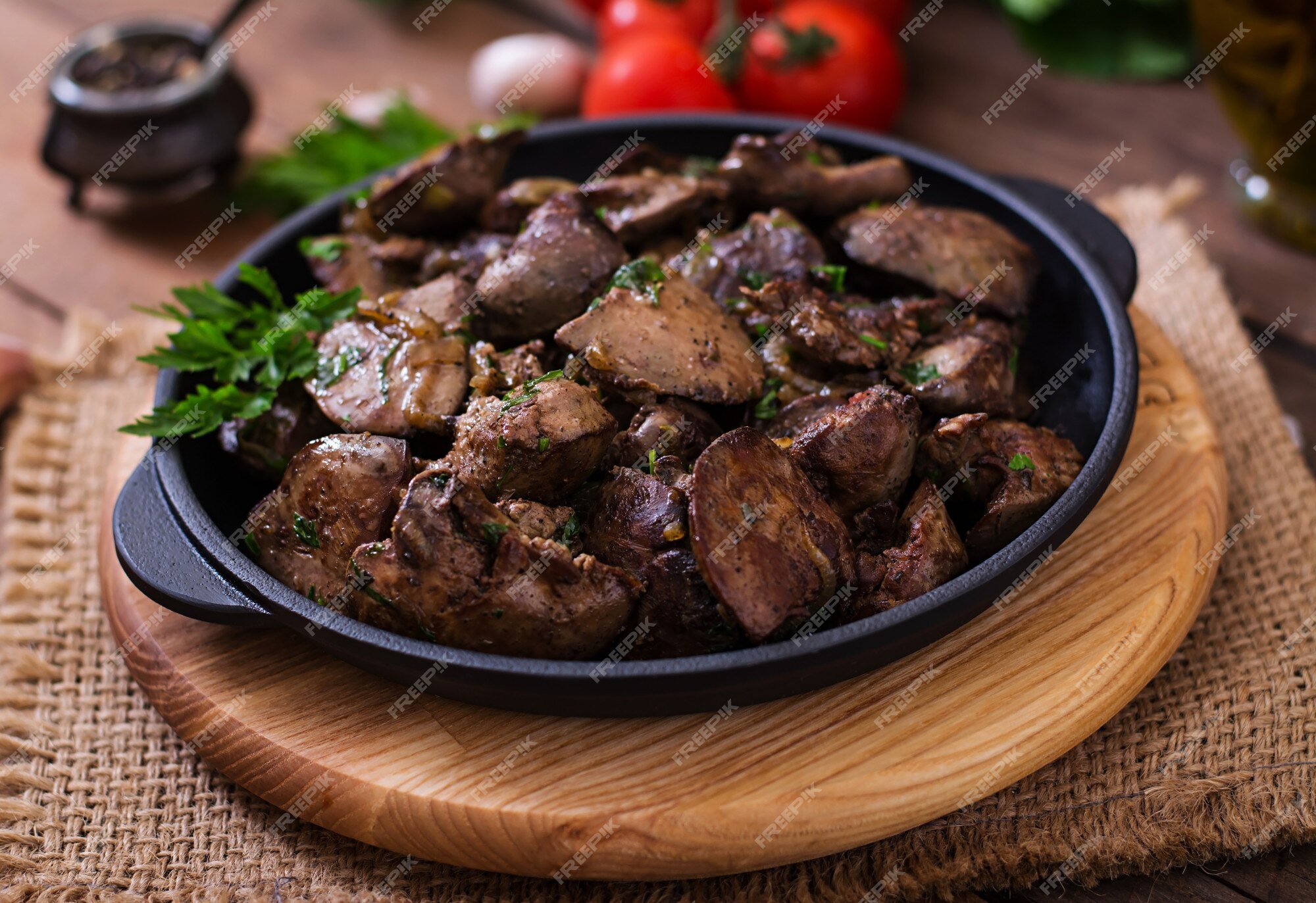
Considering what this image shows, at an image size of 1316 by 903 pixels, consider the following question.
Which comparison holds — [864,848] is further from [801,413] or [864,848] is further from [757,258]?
[757,258]

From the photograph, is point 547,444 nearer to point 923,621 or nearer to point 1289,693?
point 923,621

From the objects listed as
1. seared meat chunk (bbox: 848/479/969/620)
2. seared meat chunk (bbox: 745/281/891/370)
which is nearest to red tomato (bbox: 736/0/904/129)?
seared meat chunk (bbox: 745/281/891/370)

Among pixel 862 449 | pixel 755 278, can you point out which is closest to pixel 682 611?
pixel 862 449

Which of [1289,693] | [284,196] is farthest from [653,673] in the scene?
[284,196]

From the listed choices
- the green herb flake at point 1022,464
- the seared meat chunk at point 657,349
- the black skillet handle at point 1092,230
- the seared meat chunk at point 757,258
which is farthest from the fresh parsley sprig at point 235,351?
the black skillet handle at point 1092,230

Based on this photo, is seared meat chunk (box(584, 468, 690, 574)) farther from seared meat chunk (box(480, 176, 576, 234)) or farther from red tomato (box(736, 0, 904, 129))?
red tomato (box(736, 0, 904, 129))
